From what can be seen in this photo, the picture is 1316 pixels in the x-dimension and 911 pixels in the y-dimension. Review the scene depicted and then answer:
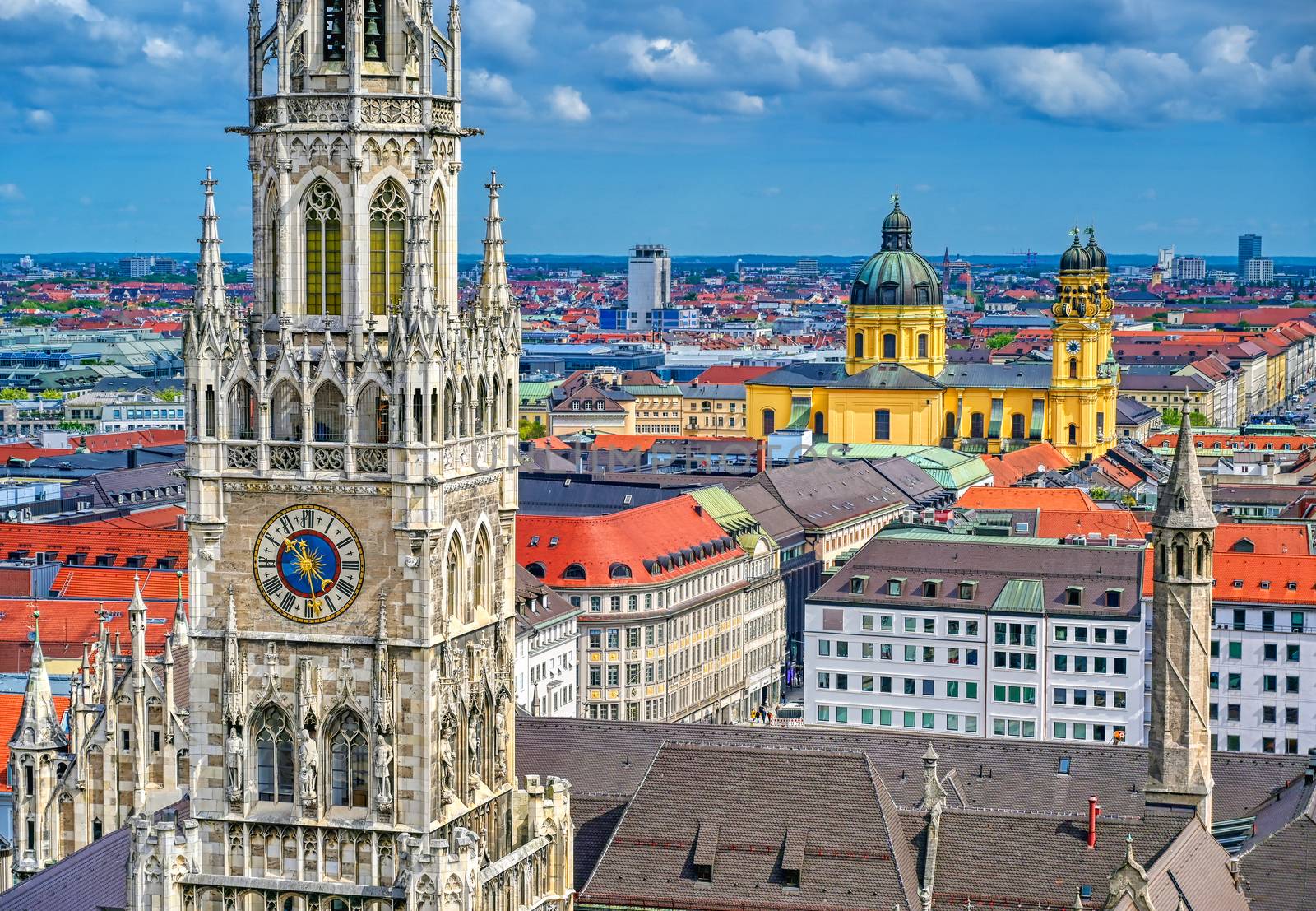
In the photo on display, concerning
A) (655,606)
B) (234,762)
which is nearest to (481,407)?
(234,762)

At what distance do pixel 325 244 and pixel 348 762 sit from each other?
9.12 meters

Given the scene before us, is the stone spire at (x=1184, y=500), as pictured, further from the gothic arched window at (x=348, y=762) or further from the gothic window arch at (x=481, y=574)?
the gothic arched window at (x=348, y=762)

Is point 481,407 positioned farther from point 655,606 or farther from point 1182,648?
point 655,606

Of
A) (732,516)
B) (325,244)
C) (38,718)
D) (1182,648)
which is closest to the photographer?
(325,244)

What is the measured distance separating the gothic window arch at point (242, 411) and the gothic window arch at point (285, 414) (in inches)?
14.5

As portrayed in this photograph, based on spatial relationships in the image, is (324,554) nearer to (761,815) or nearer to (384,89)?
(384,89)

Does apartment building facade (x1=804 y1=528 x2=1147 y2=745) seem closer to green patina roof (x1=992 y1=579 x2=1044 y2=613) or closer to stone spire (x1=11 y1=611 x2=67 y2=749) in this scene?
green patina roof (x1=992 y1=579 x2=1044 y2=613)

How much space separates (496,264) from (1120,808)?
145 ft

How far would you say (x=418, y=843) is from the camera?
4244cm

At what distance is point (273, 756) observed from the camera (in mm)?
43750

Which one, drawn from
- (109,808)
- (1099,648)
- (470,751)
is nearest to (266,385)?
(470,751)

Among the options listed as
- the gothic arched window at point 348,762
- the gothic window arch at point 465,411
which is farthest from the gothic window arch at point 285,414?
the gothic arched window at point 348,762

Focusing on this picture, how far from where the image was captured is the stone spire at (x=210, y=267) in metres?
A: 42.9

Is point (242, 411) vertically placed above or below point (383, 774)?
above
